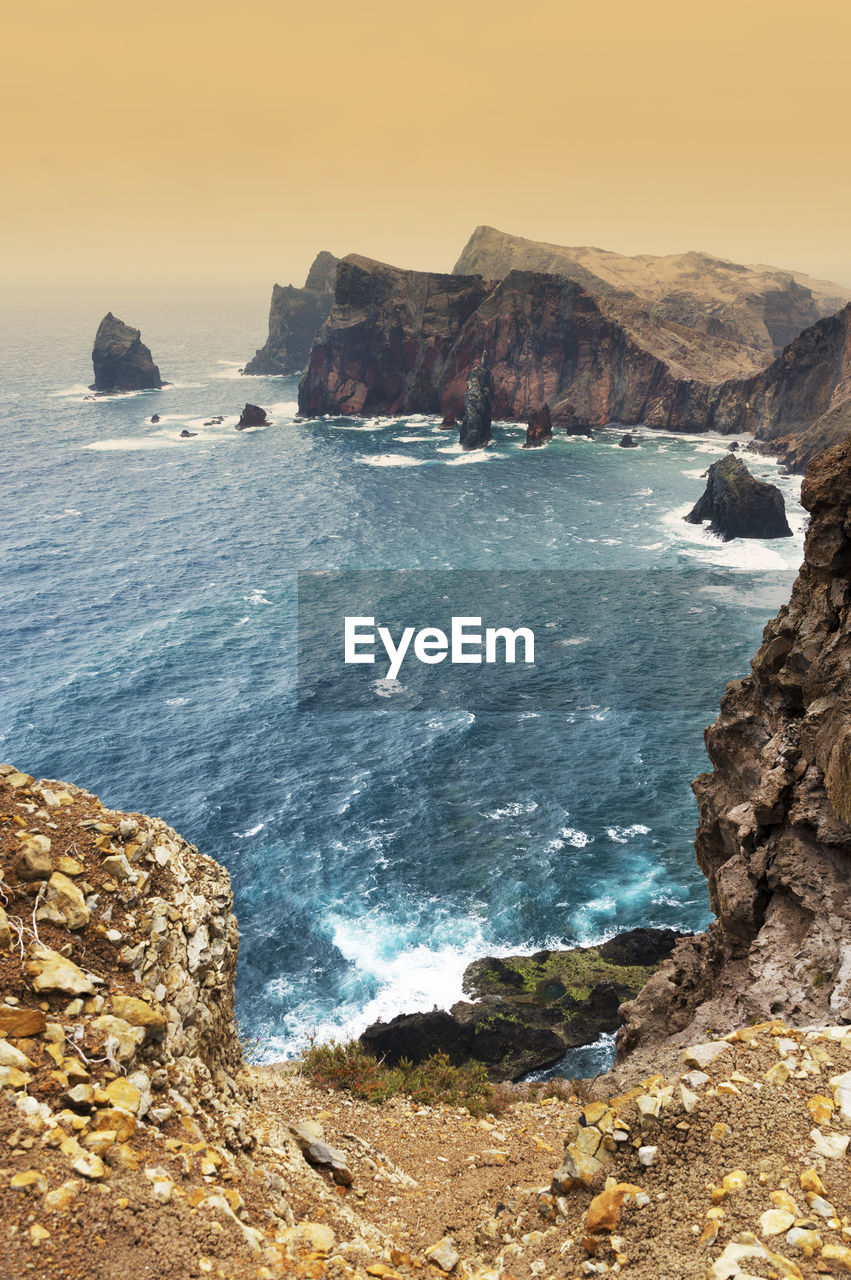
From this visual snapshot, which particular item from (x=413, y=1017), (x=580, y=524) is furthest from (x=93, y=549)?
(x=413, y=1017)

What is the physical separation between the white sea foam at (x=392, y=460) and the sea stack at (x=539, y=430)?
2114 cm

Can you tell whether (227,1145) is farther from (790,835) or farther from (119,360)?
(119,360)

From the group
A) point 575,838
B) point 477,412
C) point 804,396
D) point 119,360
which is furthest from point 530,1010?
point 119,360

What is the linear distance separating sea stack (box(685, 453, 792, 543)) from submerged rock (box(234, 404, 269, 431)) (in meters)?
96.4

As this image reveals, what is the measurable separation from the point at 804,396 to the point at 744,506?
49.0 meters

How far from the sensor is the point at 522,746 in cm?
5394

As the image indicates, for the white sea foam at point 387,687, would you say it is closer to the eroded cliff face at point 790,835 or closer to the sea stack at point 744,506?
the eroded cliff face at point 790,835

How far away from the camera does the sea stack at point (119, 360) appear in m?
187

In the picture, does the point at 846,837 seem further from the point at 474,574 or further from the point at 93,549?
the point at 93,549

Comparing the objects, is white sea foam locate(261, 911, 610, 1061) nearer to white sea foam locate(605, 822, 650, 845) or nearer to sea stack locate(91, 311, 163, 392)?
white sea foam locate(605, 822, 650, 845)

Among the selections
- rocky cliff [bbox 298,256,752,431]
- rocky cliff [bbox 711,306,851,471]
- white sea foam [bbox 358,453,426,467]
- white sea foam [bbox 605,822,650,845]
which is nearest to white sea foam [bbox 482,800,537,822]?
white sea foam [bbox 605,822,650,845]

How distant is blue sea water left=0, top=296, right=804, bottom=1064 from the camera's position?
3991 centimetres

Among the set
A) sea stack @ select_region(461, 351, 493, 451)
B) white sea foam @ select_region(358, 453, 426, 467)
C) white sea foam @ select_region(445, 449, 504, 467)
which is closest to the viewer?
white sea foam @ select_region(358, 453, 426, 467)

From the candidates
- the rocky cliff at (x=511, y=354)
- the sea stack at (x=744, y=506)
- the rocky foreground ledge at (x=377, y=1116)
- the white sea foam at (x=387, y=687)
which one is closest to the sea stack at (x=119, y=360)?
the rocky cliff at (x=511, y=354)
